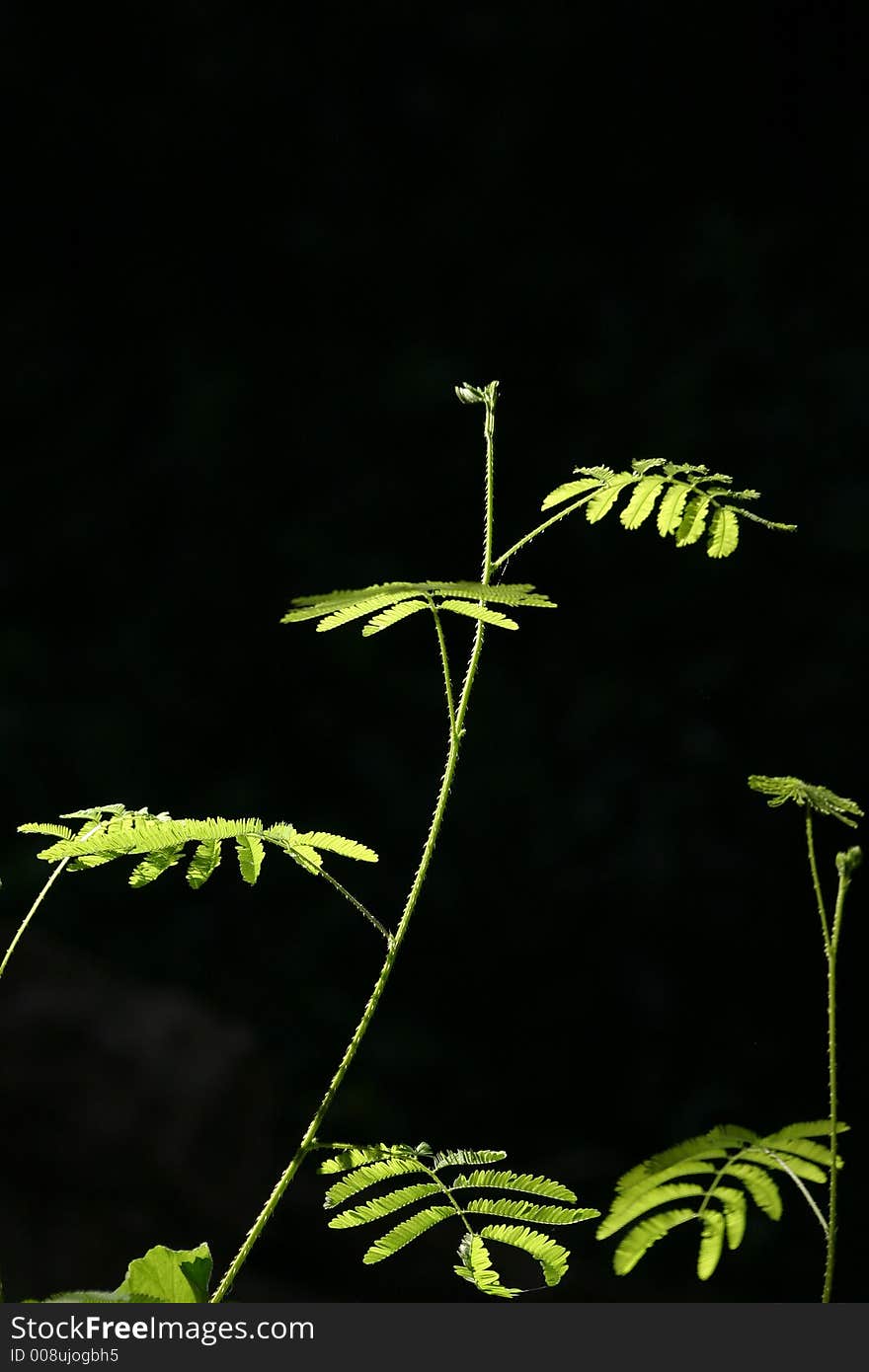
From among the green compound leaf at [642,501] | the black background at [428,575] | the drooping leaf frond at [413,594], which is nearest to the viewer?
the drooping leaf frond at [413,594]

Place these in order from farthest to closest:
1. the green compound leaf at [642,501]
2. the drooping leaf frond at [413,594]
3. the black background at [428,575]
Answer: the black background at [428,575] → the green compound leaf at [642,501] → the drooping leaf frond at [413,594]

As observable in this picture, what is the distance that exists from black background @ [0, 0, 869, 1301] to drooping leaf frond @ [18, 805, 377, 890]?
4.81ft

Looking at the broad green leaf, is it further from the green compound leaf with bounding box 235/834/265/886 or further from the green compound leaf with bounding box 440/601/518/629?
the green compound leaf with bounding box 440/601/518/629

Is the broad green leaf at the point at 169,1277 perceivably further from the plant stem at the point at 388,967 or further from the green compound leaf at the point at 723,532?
the green compound leaf at the point at 723,532

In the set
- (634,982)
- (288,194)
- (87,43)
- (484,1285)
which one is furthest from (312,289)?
(484,1285)

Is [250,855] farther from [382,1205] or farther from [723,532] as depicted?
[723,532]

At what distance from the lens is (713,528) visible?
84 cm

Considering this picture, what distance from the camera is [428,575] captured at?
106 inches

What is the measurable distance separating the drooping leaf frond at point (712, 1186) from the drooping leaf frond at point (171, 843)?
23cm

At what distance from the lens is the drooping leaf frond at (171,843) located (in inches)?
30.6

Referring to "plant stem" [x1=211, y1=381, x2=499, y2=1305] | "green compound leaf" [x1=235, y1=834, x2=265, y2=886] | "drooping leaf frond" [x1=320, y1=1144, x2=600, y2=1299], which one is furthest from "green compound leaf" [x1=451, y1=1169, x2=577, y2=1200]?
"green compound leaf" [x1=235, y1=834, x2=265, y2=886]

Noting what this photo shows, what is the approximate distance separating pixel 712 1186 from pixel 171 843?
0.36 meters

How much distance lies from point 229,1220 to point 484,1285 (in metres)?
1.57

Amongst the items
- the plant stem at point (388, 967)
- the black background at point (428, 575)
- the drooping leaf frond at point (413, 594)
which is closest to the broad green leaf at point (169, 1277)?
the plant stem at point (388, 967)
